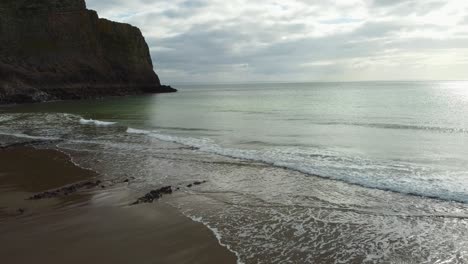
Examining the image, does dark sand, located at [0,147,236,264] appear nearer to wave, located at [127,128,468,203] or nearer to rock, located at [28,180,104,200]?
rock, located at [28,180,104,200]

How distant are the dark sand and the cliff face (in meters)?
52.2

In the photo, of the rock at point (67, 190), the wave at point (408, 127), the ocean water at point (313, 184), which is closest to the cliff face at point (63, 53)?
the ocean water at point (313, 184)

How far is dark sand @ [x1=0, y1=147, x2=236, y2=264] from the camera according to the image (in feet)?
19.0

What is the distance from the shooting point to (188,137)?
20000 mm

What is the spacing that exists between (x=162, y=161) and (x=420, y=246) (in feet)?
30.5

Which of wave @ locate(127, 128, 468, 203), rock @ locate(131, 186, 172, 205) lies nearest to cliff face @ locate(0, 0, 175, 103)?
wave @ locate(127, 128, 468, 203)

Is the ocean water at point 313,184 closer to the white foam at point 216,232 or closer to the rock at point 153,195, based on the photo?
the white foam at point 216,232

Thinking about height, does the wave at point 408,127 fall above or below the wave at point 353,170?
above

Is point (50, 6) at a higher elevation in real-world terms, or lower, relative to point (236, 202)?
higher

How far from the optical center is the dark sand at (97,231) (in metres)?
5.80

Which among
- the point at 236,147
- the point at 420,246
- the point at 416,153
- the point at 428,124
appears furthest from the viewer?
the point at 428,124

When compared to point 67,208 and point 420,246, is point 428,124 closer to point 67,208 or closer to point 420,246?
point 420,246

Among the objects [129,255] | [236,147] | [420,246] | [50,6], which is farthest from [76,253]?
[50,6]

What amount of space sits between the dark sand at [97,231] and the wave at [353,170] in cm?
508
